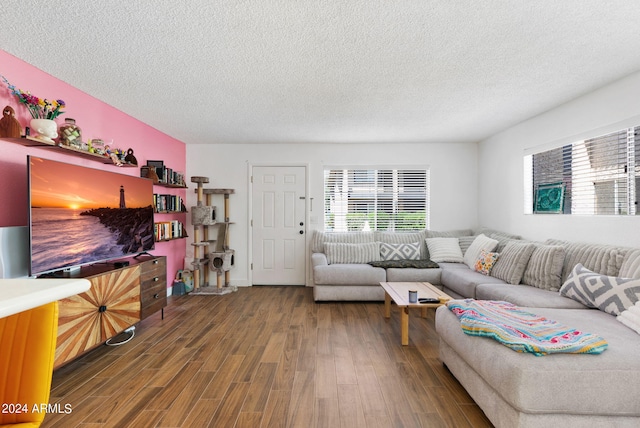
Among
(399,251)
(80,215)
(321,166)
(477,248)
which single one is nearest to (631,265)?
(477,248)

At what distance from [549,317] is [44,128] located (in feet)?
13.0

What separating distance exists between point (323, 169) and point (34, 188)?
11.9 ft

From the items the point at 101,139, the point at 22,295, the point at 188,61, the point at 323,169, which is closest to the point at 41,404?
the point at 22,295

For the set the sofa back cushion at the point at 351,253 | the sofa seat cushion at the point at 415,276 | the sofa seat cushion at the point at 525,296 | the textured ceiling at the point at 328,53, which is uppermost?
the textured ceiling at the point at 328,53

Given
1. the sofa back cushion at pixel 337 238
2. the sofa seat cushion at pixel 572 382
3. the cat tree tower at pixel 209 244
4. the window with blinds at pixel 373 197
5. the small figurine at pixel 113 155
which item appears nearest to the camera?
the sofa seat cushion at pixel 572 382

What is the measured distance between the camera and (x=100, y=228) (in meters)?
2.68

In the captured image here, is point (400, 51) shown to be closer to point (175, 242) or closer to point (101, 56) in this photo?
point (101, 56)

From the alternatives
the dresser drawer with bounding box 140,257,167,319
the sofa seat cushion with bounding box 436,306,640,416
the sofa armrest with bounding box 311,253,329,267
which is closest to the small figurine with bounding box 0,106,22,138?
the dresser drawer with bounding box 140,257,167,319

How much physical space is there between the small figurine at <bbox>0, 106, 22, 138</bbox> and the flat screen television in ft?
0.65

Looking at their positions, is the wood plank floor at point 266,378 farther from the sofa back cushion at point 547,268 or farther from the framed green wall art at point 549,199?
the framed green wall art at point 549,199

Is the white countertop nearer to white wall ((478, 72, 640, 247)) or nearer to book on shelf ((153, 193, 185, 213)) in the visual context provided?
book on shelf ((153, 193, 185, 213))

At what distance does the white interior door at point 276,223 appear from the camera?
5.03 m

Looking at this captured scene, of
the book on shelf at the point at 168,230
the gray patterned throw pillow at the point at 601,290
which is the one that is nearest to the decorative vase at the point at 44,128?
the book on shelf at the point at 168,230

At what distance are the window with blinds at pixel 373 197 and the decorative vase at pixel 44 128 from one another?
139 inches
